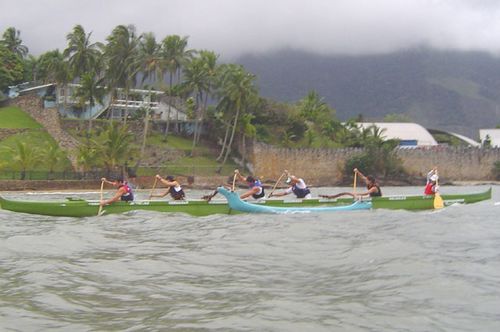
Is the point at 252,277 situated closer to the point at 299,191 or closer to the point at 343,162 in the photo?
the point at 299,191

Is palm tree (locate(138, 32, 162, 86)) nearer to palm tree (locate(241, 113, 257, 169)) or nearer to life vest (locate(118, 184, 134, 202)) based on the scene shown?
palm tree (locate(241, 113, 257, 169))

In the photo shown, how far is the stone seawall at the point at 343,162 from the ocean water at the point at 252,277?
1793 inches

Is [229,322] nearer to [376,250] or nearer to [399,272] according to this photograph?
[399,272]

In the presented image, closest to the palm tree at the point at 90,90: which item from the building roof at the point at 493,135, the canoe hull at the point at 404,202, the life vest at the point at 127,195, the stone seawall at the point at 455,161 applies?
the stone seawall at the point at 455,161

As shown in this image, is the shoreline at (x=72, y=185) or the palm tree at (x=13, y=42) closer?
the shoreline at (x=72, y=185)

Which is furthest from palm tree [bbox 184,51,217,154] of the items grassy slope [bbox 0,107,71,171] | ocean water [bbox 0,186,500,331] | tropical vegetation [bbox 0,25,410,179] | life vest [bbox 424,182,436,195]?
ocean water [bbox 0,186,500,331]

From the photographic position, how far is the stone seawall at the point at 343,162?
64.4 m

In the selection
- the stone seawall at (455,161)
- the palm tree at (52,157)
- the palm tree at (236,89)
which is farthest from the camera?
the stone seawall at (455,161)

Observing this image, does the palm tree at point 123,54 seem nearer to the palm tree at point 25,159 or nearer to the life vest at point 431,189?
the palm tree at point 25,159

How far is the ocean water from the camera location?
27.2ft

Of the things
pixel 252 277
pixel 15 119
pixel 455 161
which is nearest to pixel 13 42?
pixel 15 119

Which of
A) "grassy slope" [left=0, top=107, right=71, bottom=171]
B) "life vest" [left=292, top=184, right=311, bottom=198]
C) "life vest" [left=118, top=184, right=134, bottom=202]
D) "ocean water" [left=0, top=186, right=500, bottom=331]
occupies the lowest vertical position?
"ocean water" [left=0, top=186, right=500, bottom=331]

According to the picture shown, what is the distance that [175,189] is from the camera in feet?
73.6

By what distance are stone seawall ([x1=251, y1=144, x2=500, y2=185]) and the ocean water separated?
45533 millimetres
